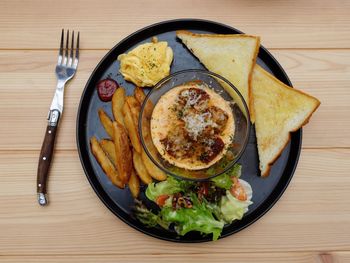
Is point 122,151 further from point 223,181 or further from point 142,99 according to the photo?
point 223,181

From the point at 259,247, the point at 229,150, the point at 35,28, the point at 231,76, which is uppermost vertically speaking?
the point at 35,28

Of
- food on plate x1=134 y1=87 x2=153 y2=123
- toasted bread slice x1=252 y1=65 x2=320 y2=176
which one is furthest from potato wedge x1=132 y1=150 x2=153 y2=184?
toasted bread slice x1=252 y1=65 x2=320 y2=176

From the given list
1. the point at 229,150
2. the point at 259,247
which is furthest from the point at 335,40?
the point at 259,247

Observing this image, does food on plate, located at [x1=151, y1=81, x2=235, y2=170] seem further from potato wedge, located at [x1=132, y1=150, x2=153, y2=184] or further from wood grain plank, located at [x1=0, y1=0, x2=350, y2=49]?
wood grain plank, located at [x1=0, y1=0, x2=350, y2=49]

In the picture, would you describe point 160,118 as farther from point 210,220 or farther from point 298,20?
point 298,20

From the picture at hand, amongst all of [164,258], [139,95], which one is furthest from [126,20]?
[164,258]

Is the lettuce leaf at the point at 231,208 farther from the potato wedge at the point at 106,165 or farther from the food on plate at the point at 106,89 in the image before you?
the food on plate at the point at 106,89
